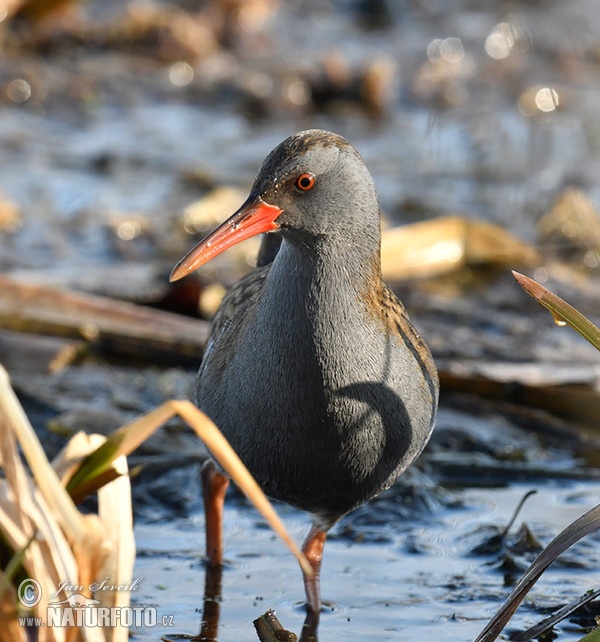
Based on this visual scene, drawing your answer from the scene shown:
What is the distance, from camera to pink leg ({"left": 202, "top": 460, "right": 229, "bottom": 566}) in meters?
4.27

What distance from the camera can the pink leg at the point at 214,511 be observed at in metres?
4.27

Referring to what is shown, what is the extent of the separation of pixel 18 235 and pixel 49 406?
91.3 inches

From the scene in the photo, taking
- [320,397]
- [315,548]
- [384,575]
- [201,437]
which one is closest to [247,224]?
[320,397]

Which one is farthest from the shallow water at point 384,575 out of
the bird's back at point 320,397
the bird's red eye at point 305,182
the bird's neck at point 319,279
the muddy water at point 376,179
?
the bird's red eye at point 305,182

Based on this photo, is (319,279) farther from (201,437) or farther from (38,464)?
(38,464)

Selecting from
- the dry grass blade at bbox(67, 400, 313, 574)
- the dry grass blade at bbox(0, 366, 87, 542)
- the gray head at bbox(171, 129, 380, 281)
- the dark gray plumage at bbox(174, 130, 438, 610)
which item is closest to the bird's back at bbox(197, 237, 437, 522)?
the dark gray plumage at bbox(174, 130, 438, 610)

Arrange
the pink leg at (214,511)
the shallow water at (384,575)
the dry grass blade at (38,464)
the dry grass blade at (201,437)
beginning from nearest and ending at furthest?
the dry grass blade at (38,464) < the dry grass blade at (201,437) < the shallow water at (384,575) < the pink leg at (214,511)

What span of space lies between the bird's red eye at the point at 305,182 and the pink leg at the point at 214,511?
121 centimetres

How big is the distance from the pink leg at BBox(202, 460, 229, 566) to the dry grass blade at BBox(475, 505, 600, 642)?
125 centimetres

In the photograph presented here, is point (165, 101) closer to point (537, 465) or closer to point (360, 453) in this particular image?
point (537, 465)

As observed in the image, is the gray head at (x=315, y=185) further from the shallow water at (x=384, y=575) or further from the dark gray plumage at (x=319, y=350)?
the shallow water at (x=384, y=575)

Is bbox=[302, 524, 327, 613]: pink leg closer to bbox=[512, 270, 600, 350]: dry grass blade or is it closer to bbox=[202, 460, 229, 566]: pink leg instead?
bbox=[202, 460, 229, 566]: pink leg


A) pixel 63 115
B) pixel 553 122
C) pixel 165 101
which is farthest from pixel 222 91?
pixel 553 122

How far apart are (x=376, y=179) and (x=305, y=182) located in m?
5.01
